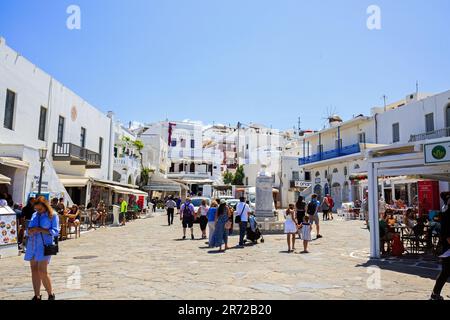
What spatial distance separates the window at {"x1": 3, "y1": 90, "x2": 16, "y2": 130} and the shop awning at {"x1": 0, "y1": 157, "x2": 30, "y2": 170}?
2.77 metres

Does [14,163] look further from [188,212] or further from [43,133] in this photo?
[188,212]

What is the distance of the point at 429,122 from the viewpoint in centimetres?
2552

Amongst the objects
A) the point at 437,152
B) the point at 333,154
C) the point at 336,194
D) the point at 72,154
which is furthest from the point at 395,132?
the point at 72,154

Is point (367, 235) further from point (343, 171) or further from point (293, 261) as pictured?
point (343, 171)

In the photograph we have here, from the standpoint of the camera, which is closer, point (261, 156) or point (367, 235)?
point (367, 235)

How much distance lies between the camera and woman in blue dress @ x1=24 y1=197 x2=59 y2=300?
221 inches

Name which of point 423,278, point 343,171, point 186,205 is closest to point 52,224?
point 423,278

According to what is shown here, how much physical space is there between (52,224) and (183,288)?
8.00 feet

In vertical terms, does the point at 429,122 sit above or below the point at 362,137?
below

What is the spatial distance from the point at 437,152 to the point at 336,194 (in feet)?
96.4

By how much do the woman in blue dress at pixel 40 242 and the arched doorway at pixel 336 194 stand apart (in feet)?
107

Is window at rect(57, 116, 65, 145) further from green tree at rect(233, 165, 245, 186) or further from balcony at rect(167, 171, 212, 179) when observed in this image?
green tree at rect(233, 165, 245, 186)
